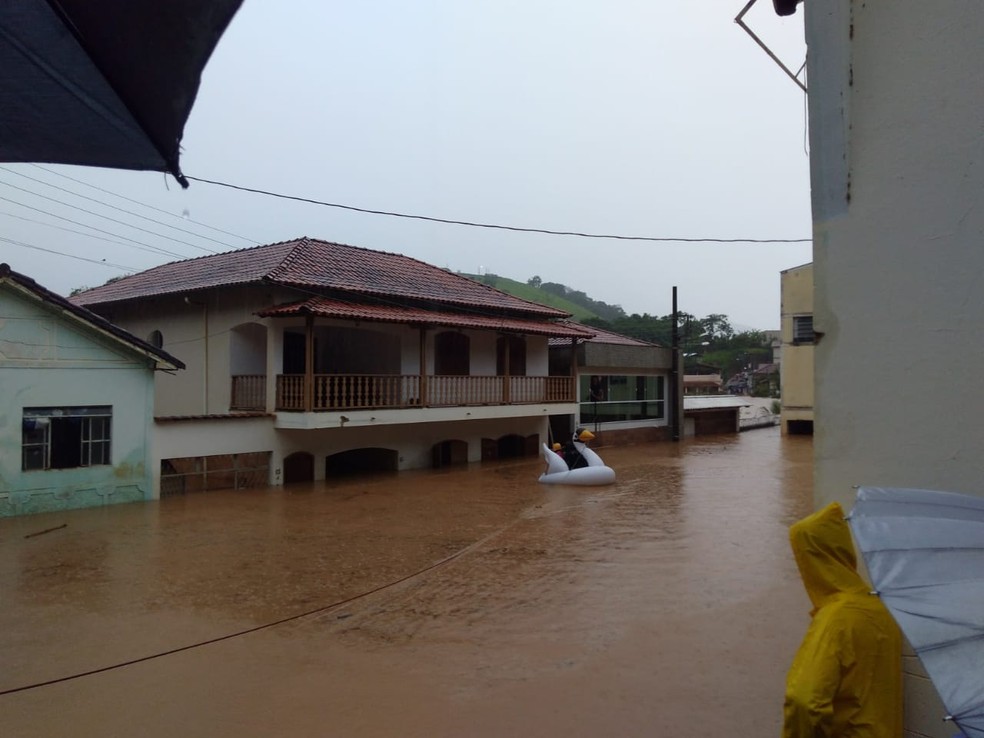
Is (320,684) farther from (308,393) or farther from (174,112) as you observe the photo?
(308,393)

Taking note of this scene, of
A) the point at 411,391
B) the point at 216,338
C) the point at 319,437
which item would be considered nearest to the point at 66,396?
the point at 216,338

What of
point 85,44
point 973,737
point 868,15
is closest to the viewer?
point 973,737

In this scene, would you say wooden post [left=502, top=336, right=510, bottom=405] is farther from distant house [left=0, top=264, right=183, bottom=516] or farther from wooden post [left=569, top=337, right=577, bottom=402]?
distant house [left=0, top=264, right=183, bottom=516]

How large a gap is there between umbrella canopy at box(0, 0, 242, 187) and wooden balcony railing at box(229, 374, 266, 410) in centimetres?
1243

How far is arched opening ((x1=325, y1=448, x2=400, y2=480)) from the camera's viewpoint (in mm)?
17438

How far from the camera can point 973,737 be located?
5.54ft

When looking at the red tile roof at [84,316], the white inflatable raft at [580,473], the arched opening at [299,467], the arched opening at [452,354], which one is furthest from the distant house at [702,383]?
the red tile roof at [84,316]

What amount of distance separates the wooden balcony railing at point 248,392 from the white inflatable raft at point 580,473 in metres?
6.48

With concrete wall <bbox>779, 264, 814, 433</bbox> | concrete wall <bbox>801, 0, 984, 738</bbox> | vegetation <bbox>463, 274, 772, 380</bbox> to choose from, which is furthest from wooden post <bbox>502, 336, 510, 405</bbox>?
vegetation <bbox>463, 274, 772, 380</bbox>

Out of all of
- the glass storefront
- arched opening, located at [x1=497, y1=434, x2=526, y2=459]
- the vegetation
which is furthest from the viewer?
the vegetation

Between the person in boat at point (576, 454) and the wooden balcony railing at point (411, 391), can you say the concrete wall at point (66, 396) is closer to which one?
the wooden balcony railing at point (411, 391)

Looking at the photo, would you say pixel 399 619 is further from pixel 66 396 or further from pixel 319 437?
pixel 319 437

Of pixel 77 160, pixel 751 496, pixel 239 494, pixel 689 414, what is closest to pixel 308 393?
pixel 239 494

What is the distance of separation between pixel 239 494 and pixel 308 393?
93.2 inches
